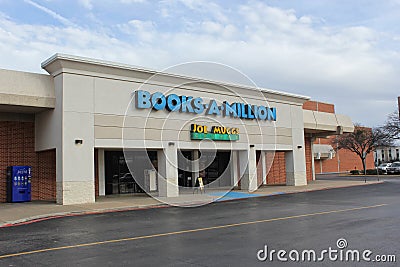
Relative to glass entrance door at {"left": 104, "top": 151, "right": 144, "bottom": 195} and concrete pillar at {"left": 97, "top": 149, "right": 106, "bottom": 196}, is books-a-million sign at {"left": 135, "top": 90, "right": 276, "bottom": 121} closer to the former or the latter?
concrete pillar at {"left": 97, "top": 149, "right": 106, "bottom": 196}

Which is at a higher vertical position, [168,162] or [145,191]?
[168,162]

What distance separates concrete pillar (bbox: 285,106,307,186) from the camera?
29.4 metres

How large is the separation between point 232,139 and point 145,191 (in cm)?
627

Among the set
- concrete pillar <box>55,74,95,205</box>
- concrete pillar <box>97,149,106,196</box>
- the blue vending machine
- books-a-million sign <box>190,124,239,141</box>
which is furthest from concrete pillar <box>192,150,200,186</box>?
the blue vending machine

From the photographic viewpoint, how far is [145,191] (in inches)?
1017

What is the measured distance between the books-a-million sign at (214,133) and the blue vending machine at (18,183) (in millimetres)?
8718

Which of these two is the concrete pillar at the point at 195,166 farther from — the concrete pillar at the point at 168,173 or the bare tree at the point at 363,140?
the bare tree at the point at 363,140

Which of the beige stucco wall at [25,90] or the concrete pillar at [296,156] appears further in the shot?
the concrete pillar at [296,156]

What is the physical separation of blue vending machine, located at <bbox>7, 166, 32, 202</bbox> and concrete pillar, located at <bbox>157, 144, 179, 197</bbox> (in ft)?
21.6

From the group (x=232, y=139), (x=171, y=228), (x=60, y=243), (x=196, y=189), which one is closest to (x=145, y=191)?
(x=196, y=189)

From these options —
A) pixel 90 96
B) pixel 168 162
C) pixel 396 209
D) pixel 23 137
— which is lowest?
pixel 396 209

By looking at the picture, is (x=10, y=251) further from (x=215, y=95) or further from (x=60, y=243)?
(x=215, y=95)

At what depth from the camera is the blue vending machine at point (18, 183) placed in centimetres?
1983

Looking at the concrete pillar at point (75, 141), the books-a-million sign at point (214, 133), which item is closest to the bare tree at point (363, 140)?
the books-a-million sign at point (214, 133)
